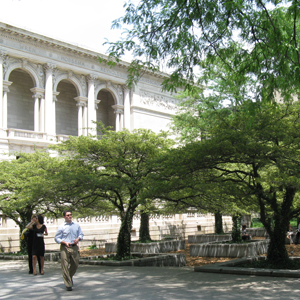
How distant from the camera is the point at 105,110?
52250mm

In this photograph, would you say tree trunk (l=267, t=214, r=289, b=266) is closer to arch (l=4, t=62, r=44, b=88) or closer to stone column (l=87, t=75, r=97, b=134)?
arch (l=4, t=62, r=44, b=88)

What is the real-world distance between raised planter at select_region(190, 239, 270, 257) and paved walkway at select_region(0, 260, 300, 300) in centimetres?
819

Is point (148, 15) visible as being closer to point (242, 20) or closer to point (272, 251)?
point (242, 20)

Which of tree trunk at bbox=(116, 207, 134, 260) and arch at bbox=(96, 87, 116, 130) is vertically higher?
arch at bbox=(96, 87, 116, 130)

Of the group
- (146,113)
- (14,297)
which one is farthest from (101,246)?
(146,113)

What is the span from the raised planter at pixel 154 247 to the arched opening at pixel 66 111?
2473 cm

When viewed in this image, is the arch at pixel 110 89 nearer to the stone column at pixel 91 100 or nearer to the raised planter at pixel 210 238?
the stone column at pixel 91 100

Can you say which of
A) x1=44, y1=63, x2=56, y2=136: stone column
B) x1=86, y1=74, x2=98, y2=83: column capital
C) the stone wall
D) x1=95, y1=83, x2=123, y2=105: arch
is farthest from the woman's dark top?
x1=95, y1=83, x2=123, y2=105: arch

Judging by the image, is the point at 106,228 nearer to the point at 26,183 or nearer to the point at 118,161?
the point at 26,183

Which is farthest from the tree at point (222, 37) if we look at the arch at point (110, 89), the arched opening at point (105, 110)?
the arched opening at point (105, 110)

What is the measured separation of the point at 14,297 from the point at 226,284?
5104mm

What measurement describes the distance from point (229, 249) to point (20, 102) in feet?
102

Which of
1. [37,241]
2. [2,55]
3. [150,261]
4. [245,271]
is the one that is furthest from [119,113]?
[245,271]

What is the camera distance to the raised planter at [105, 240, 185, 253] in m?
23.0
